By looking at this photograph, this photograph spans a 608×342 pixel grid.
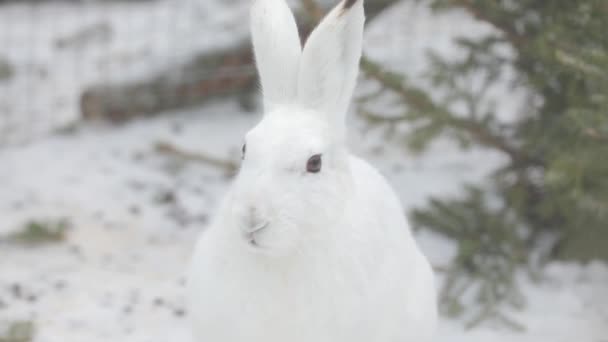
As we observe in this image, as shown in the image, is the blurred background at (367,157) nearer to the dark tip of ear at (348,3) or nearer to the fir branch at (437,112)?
the fir branch at (437,112)

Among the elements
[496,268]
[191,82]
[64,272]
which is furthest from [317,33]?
[191,82]

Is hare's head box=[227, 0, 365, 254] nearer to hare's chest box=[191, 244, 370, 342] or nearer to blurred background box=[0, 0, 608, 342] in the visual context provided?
hare's chest box=[191, 244, 370, 342]

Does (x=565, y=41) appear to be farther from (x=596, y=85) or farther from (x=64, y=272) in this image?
(x=64, y=272)

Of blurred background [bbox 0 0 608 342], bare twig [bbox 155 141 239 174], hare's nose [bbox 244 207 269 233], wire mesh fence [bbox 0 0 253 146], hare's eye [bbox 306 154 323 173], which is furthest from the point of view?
wire mesh fence [bbox 0 0 253 146]

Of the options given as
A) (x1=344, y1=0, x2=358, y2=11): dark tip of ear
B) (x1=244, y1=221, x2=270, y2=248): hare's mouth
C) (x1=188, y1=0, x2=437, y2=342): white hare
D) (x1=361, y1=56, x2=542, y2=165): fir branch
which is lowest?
(x1=244, y1=221, x2=270, y2=248): hare's mouth

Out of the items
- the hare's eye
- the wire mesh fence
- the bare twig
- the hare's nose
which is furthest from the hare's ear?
the wire mesh fence

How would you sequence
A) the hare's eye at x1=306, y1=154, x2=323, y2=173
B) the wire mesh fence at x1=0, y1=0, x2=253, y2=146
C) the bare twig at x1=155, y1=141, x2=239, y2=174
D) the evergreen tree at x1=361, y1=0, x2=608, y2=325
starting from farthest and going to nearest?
the wire mesh fence at x1=0, y1=0, x2=253, y2=146 < the bare twig at x1=155, y1=141, x2=239, y2=174 < the evergreen tree at x1=361, y1=0, x2=608, y2=325 < the hare's eye at x1=306, y1=154, x2=323, y2=173

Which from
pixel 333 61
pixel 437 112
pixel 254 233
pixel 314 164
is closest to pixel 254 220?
pixel 254 233
